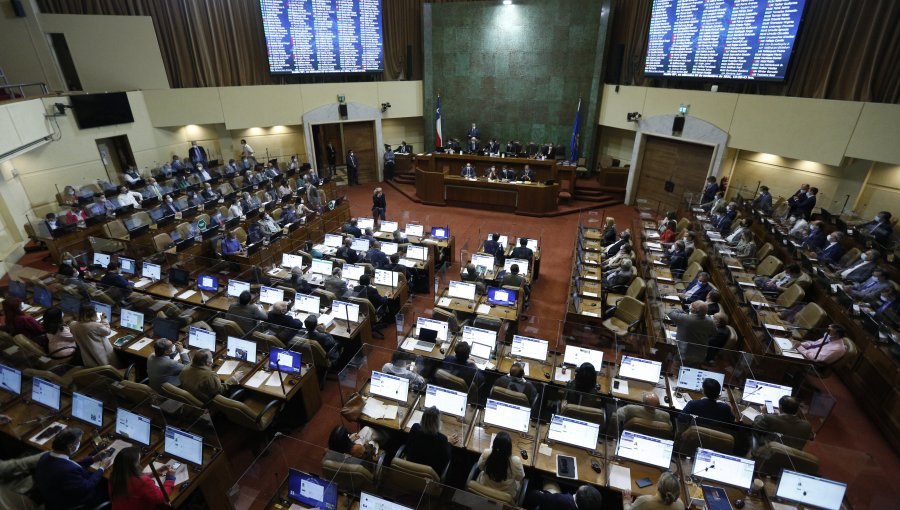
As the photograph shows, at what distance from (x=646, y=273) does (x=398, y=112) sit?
12828 mm

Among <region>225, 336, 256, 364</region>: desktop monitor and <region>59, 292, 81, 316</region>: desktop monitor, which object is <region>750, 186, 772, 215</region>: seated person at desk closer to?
<region>225, 336, 256, 364</region>: desktop monitor

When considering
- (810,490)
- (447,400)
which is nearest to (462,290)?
(447,400)

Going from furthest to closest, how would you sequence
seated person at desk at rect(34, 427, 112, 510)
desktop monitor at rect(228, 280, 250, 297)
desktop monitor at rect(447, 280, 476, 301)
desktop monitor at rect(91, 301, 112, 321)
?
1. desktop monitor at rect(447, 280, 476, 301)
2. desktop monitor at rect(228, 280, 250, 297)
3. desktop monitor at rect(91, 301, 112, 321)
4. seated person at desk at rect(34, 427, 112, 510)

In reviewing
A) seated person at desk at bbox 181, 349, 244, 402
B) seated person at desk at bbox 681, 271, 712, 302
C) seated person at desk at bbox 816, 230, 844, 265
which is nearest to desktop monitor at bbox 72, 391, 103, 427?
seated person at desk at bbox 181, 349, 244, 402

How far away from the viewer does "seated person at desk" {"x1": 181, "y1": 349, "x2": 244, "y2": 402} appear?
513cm

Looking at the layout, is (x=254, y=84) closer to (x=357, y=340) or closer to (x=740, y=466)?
(x=357, y=340)

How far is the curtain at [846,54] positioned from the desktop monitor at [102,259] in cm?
1610

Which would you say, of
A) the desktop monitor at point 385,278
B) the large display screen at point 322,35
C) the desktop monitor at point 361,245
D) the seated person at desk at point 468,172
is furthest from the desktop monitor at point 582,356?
the large display screen at point 322,35

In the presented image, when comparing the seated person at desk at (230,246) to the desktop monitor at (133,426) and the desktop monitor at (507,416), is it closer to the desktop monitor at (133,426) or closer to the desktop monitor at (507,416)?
the desktop monitor at (133,426)

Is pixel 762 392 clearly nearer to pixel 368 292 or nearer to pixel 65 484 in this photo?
pixel 368 292

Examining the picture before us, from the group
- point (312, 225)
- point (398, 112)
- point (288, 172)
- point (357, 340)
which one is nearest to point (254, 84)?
point (288, 172)

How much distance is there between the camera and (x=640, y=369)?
568 centimetres

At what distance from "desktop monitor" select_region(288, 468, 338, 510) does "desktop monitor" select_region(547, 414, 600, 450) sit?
2.32m

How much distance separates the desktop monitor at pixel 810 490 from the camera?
3.86 m
